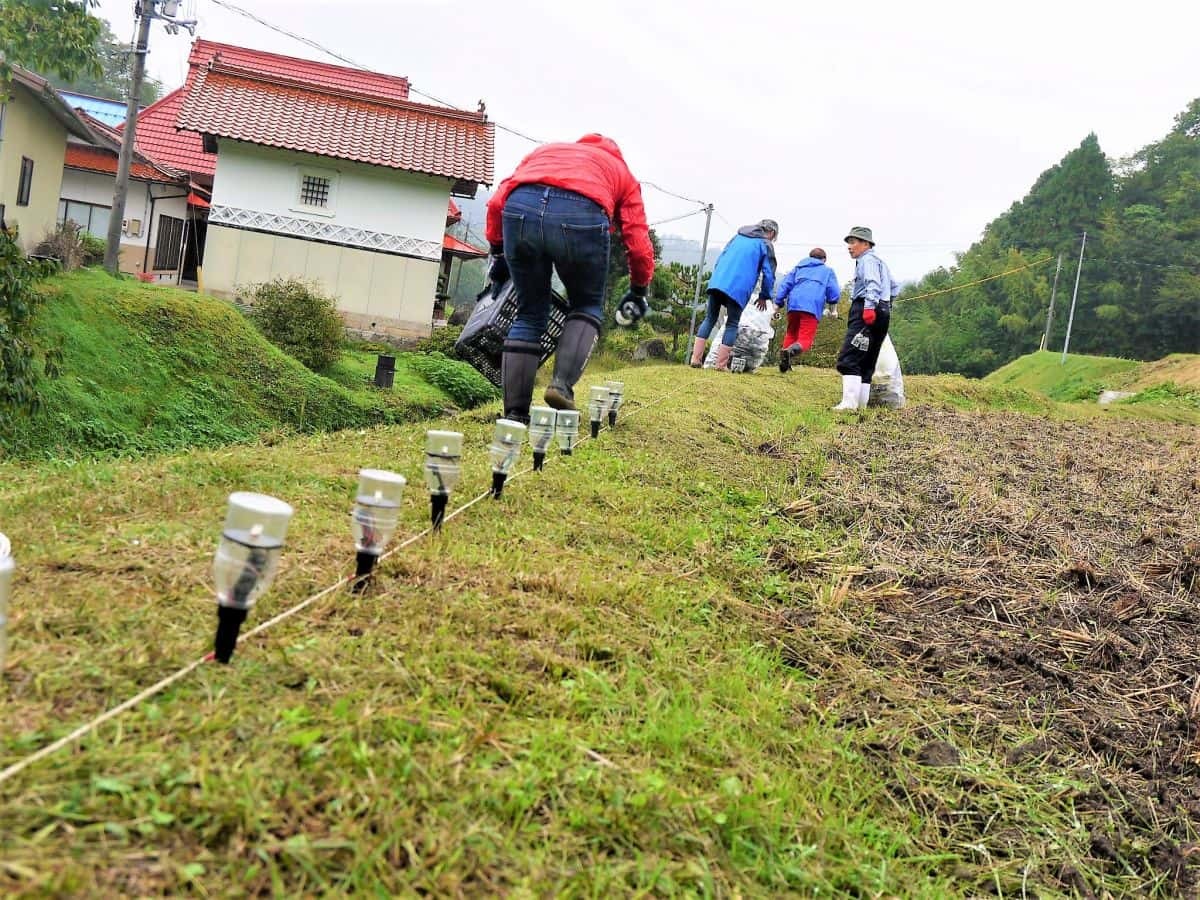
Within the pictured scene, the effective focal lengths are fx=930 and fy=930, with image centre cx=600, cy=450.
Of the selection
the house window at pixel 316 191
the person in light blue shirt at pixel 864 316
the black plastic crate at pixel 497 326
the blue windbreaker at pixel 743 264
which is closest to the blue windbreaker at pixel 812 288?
the blue windbreaker at pixel 743 264

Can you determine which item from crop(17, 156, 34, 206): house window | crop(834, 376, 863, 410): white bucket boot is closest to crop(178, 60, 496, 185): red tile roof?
crop(17, 156, 34, 206): house window

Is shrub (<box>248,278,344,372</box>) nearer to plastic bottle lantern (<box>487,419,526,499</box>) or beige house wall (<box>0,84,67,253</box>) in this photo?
beige house wall (<box>0,84,67,253</box>)

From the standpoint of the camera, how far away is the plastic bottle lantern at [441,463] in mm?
2523

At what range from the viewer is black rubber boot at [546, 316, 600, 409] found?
15.4ft

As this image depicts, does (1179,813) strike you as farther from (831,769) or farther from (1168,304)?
(1168,304)

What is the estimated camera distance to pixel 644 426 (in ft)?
19.4

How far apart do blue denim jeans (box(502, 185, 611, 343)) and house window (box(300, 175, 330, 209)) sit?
1726cm

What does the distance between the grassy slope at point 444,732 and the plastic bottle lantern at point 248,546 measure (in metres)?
0.19

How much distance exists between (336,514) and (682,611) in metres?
1.19

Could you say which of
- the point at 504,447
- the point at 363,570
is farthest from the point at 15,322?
the point at 363,570

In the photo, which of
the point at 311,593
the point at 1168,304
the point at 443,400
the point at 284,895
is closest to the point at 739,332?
the point at 443,400

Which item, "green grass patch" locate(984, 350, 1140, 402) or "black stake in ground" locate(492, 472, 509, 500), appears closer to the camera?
"black stake in ground" locate(492, 472, 509, 500)

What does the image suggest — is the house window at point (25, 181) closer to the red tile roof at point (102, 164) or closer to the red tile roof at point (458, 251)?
the red tile roof at point (102, 164)

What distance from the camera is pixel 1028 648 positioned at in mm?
2934
